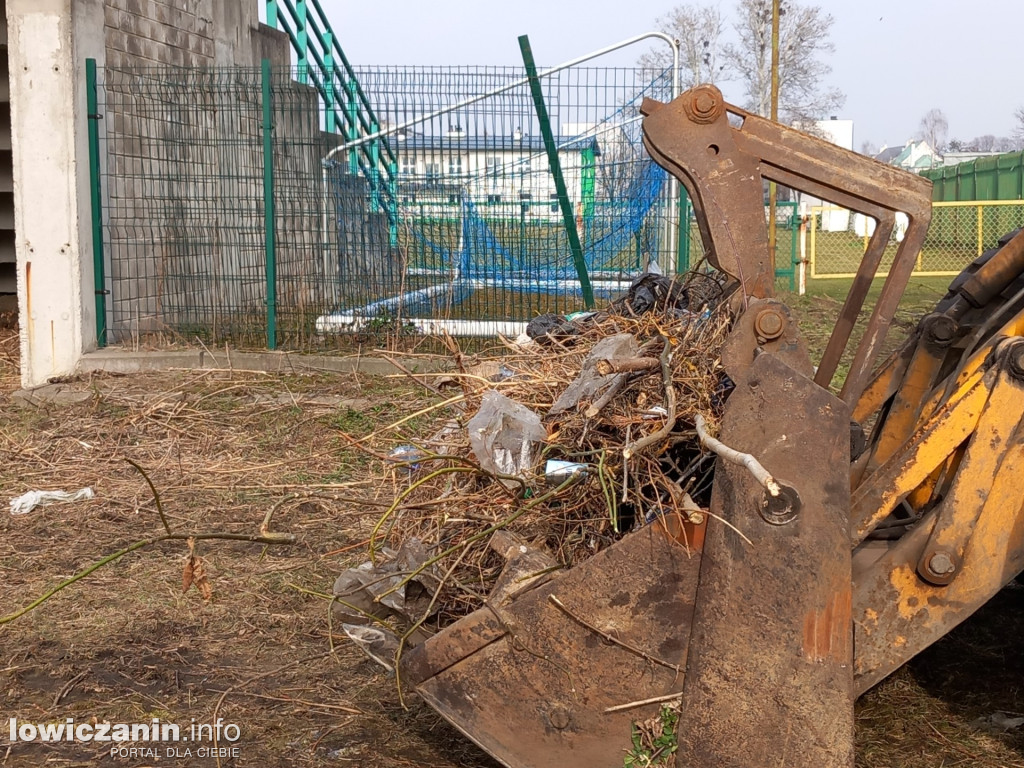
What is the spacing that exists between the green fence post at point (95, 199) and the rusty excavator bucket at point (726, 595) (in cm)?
765

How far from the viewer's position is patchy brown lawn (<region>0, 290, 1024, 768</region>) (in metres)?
3.38

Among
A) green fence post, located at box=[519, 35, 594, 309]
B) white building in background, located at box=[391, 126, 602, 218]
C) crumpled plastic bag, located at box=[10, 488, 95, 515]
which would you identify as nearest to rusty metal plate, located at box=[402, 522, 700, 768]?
crumpled plastic bag, located at box=[10, 488, 95, 515]

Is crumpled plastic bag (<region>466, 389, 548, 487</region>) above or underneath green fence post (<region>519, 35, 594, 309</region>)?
underneath

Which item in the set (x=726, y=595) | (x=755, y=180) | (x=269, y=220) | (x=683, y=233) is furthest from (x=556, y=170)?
(x=726, y=595)

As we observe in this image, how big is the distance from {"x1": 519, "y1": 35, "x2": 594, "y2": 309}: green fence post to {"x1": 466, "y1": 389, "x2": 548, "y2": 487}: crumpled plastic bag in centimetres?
612

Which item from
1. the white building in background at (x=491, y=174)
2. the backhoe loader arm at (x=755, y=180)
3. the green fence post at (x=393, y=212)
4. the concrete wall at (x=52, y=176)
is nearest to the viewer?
the backhoe loader arm at (x=755, y=180)

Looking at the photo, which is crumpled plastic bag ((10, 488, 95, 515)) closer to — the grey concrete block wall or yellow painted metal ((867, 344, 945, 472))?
the grey concrete block wall

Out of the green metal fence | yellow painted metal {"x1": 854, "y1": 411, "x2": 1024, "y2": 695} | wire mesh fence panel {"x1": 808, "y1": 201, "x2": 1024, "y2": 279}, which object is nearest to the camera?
yellow painted metal {"x1": 854, "y1": 411, "x2": 1024, "y2": 695}

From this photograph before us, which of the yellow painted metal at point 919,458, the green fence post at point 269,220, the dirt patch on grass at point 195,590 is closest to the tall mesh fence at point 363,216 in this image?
the green fence post at point 269,220

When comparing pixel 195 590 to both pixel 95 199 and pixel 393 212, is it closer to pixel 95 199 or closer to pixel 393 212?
pixel 95 199

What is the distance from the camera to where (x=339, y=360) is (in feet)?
30.9

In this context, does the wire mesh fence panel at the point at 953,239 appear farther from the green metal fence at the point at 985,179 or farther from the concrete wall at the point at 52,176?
the concrete wall at the point at 52,176

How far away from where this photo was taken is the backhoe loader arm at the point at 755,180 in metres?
2.81

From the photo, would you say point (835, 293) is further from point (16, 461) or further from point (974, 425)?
point (974, 425)
